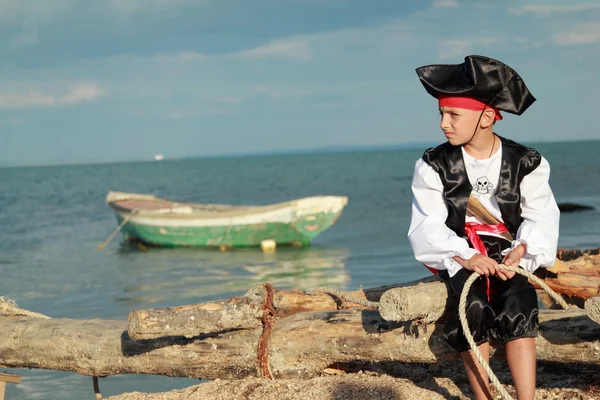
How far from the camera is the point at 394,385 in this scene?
413cm

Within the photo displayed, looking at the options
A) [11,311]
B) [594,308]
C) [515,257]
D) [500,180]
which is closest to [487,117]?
[500,180]

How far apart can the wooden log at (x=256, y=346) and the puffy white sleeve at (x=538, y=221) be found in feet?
1.14

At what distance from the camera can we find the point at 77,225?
86.3 ft

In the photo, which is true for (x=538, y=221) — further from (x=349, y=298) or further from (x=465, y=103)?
(x=349, y=298)

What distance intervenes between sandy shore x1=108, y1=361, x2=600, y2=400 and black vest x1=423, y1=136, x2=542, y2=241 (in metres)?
1.02

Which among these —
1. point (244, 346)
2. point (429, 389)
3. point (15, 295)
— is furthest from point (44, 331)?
point (15, 295)

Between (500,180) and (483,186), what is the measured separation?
95mm

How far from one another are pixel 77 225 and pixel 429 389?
24.1 m

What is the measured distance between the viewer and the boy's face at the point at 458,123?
3.56m

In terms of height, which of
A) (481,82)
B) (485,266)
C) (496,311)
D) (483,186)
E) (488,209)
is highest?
(481,82)

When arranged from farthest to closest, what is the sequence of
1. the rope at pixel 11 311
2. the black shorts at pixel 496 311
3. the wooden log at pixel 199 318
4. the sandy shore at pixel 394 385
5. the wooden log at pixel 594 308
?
the rope at pixel 11 311
the sandy shore at pixel 394 385
the wooden log at pixel 199 318
the black shorts at pixel 496 311
the wooden log at pixel 594 308

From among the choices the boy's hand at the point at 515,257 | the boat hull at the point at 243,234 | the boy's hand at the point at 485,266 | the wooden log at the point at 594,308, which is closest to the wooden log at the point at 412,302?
the boy's hand at the point at 485,266

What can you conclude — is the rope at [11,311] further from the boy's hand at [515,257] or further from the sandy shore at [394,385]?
the boy's hand at [515,257]

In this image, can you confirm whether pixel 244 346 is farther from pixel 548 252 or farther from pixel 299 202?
pixel 299 202
